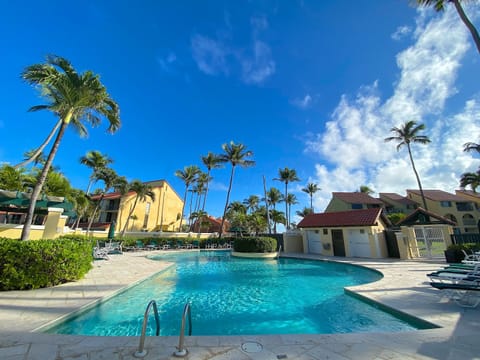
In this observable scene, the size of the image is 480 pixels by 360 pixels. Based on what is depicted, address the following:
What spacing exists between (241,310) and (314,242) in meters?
17.6

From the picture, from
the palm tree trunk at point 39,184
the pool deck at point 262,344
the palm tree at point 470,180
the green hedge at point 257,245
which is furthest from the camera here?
the palm tree at point 470,180

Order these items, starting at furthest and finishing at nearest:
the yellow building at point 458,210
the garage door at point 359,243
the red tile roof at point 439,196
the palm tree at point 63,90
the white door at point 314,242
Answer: the red tile roof at point 439,196, the yellow building at point 458,210, the white door at point 314,242, the garage door at point 359,243, the palm tree at point 63,90

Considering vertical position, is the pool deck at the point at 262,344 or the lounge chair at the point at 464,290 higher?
the lounge chair at the point at 464,290

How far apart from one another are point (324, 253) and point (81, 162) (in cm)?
3090

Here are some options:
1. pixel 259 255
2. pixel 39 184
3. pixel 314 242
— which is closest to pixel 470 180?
pixel 314 242

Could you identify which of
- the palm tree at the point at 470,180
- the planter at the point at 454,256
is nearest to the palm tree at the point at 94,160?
the planter at the point at 454,256

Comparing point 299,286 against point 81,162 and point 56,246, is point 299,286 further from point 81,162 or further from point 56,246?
point 81,162

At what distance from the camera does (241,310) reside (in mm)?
6711

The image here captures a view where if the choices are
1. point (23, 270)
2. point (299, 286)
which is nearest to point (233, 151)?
point (299, 286)

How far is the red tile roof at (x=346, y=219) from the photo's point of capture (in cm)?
1795

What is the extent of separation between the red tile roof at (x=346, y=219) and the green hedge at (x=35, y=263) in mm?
19183

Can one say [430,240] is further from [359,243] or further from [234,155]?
[234,155]

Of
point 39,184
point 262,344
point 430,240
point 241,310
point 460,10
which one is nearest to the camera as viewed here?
point 262,344

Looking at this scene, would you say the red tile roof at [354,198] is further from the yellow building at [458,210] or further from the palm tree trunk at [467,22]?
the palm tree trunk at [467,22]
